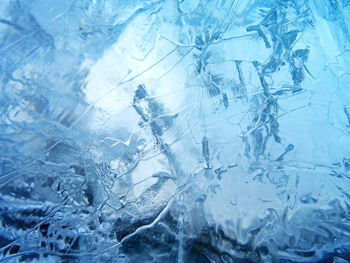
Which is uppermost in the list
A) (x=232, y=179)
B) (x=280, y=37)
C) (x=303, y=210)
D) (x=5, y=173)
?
(x=280, y=37)

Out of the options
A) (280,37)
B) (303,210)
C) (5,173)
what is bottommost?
(303,210)

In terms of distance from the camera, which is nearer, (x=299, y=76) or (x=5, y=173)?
(x=5, y=173)

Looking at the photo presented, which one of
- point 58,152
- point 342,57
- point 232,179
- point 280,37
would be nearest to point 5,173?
point 58,152

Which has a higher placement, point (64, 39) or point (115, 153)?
point (64, 39)

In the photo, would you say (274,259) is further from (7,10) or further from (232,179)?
(7,10)

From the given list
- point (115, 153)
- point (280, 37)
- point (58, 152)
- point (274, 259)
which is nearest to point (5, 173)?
point (58, 152)

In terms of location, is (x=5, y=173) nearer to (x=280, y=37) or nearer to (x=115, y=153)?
(x=115, y=153)
